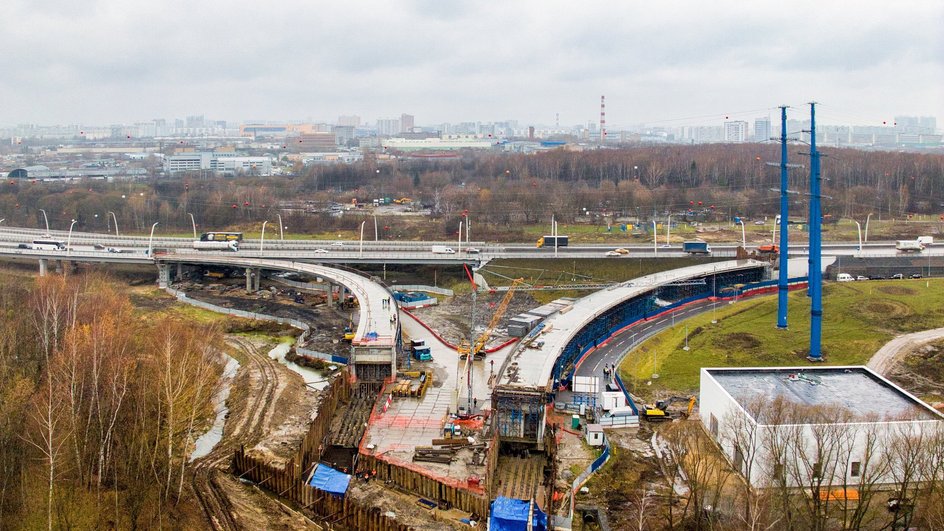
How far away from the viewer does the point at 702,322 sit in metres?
41.1

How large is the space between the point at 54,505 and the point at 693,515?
14.9 metres

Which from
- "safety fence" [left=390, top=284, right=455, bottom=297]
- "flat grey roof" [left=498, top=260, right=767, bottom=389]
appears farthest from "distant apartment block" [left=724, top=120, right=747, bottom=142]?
"safety fence" [left=390, top=284, right=455, bottom=297]

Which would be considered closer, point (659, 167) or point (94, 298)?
point (94, 298)

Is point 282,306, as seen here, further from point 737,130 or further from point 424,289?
point 737,130

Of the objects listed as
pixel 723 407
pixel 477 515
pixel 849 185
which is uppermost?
pixel 849 185

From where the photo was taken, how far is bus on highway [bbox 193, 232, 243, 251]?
190ft

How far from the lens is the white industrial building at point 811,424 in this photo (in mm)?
20625

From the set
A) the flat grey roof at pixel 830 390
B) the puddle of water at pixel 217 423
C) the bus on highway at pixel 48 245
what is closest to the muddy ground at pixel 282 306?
the puddle of water at pixel 217 423

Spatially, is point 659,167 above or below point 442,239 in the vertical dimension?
above

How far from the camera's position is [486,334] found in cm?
→ 3653

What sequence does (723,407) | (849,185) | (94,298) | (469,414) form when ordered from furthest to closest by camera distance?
1. (849,185)
2. (94,298)
3. (469,414)
4. (723,407)

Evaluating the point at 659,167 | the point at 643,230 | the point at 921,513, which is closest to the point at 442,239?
the point at 643,230

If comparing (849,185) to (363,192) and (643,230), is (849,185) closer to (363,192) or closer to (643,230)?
(643,230)

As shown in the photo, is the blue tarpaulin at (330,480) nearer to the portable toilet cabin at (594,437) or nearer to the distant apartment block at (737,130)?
the portable toilet cabin at (594,437)
